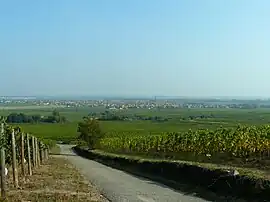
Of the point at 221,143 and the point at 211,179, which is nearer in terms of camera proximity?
the point at 211,179

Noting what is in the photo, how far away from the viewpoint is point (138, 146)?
61156 millimetres

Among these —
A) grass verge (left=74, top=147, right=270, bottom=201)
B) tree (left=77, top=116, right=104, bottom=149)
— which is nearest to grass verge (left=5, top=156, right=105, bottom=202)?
grass verge (left=74, top=147, right=270, bottom=201)

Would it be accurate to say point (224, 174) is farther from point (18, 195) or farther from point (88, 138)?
point (88, 138)

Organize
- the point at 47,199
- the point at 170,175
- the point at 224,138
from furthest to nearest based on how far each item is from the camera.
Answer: the point at 224,138 < the point at 170,175 < the point at 47,199

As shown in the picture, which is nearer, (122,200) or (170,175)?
(122,200)

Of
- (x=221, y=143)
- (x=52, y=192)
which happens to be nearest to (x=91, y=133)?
(x=221, y=143)

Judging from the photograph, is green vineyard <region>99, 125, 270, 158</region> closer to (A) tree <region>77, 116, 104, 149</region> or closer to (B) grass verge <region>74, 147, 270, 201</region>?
(B) grass verge <region>74, 147, 270, 201</region>

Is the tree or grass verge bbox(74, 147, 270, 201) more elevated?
grass verge bbox(74, 147, 270, 201)

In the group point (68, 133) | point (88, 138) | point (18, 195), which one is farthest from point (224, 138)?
point (68, 133)

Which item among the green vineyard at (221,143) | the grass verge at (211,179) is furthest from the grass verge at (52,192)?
the green vineyard at (221,143)

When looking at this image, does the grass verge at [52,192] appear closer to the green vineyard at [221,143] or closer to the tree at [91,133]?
the green vineyard at [221,143]

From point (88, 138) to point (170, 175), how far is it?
65.4m

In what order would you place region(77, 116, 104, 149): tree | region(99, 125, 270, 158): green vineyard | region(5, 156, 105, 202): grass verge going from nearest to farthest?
region(5, 156, 105, 202): grass verge < region(99, 125, 270, 158): green vineyard < region(77, 116, 104, 149): tree

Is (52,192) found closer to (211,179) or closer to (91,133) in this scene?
(211,179)
